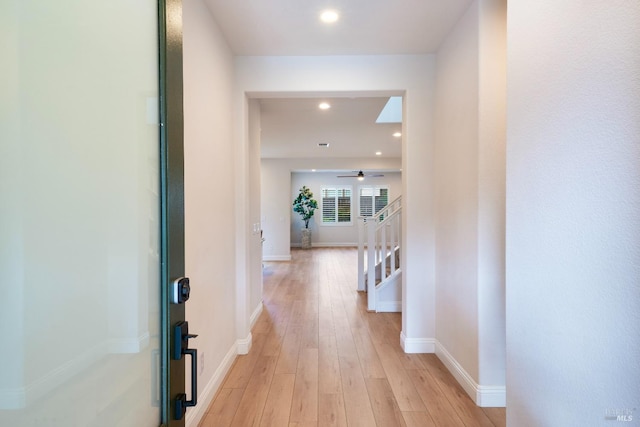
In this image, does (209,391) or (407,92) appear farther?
(407,92)

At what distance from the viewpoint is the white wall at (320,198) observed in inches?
431

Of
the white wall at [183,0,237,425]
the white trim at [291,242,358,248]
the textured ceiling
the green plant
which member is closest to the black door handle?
the white wall at [183,0,237,425]

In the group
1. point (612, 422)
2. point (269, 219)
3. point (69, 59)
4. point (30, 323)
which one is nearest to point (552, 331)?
point (612, 422)

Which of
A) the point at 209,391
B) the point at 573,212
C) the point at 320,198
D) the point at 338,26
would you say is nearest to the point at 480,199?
the point at 573,212

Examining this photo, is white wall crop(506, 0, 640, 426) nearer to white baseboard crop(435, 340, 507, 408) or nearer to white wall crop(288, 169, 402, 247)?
white baseboard crop(435, 340, 507, 408)

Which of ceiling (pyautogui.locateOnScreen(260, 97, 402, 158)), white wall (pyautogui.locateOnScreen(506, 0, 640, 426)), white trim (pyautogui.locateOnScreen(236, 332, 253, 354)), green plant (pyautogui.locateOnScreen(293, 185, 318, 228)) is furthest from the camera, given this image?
green plant (pyautogui.locateOnScreen(293, 185, 318, 228))

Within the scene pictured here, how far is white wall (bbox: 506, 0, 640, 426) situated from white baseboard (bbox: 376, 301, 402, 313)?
2.87 m

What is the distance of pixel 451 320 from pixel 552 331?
1581 mm

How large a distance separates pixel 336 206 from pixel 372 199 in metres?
1.32

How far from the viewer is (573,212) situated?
2.97 feet

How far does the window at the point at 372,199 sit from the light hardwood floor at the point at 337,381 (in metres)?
7.35

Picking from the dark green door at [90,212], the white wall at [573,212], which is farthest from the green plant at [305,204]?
the dark green door at [90,212]

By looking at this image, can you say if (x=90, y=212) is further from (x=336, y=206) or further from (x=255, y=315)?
(x=336, y=206)

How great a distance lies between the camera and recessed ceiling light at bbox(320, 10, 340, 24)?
2.18m
